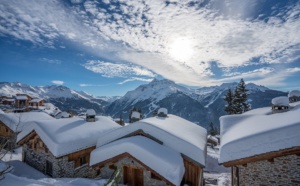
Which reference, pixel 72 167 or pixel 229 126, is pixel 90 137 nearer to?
pixel 72 167

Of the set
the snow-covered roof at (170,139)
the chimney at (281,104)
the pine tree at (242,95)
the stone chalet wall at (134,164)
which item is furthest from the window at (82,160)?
the pine tree at (242,95)

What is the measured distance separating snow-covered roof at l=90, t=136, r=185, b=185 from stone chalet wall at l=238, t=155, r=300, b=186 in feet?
13.5

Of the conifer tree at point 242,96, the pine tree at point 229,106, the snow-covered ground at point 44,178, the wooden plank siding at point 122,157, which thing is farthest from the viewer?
the pine tree at point 229,106

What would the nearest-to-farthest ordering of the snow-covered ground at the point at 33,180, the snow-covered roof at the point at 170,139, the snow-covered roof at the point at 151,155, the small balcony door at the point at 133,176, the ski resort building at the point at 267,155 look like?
1. the ski resort building at the point at 267,155
2. the snow-covered ground at the point at 33,180
3. the snow-covered roof at the point at 151,155
4. the small balcony door at the point at 133,176
5. the snow-covered roof at the point at 170,139

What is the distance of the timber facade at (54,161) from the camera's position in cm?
2016

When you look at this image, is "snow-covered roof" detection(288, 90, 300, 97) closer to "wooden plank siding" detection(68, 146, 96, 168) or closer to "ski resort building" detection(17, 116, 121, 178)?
"ski resort building" detection(17, 116, 121, 178)

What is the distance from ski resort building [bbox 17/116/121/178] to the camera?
20047mm

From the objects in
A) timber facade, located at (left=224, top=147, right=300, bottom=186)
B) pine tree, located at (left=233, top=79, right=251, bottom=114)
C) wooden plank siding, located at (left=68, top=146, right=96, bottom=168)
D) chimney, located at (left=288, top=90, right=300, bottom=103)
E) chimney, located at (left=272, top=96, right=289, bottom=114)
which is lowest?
wooden plank siding, located at (left=68, top=146, right=96, bottom=168)

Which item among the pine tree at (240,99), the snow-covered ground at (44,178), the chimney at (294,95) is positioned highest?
the pine tree at (240,99)

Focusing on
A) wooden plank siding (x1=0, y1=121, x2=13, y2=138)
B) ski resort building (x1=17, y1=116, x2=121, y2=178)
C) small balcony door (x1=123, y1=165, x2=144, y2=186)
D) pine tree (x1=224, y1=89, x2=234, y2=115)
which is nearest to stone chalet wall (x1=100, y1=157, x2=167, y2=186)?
small balcony door (x1=123, y1=165, x2=144, y2=186)

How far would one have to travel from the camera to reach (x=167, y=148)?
16.6 m

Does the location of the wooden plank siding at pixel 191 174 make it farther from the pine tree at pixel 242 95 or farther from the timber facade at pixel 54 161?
the pine tree at pixel 242 95

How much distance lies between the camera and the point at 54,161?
2036 cm

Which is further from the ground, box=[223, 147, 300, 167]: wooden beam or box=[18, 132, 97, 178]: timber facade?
box=[223, 147, 300, 167]: wooden beam
